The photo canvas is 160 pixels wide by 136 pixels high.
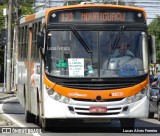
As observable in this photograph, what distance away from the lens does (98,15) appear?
46.8 feet

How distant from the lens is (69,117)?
1362 centimetres

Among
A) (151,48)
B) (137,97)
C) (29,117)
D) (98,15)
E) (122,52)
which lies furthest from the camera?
(29,117)

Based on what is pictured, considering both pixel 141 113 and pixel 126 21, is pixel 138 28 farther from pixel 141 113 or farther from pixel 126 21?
pixel 141 113

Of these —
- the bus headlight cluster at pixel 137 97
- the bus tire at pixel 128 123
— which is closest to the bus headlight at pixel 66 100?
the bus headlight cluster at pixel 137 97

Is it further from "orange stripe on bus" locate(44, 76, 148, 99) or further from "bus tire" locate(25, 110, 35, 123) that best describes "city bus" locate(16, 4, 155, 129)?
"bus tire" locate(25, 110, 35, 123)

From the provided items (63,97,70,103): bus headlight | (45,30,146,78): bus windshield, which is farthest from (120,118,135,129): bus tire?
(63,97,70,103): bus headlight

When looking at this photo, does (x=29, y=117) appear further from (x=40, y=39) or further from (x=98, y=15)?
(x=98, y=15)

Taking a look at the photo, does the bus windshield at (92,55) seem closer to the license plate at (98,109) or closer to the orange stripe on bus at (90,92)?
the orange stripe on bus at (90,92)

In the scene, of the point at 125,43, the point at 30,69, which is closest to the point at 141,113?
the point at 125,43

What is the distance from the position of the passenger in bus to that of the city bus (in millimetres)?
37

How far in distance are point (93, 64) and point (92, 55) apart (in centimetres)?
23

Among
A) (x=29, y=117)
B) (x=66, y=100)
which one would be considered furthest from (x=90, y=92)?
(x=29, y=117)

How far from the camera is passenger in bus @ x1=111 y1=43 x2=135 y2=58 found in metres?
13.9

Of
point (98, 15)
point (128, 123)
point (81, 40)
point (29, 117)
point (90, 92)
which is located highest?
point (98, 15)
